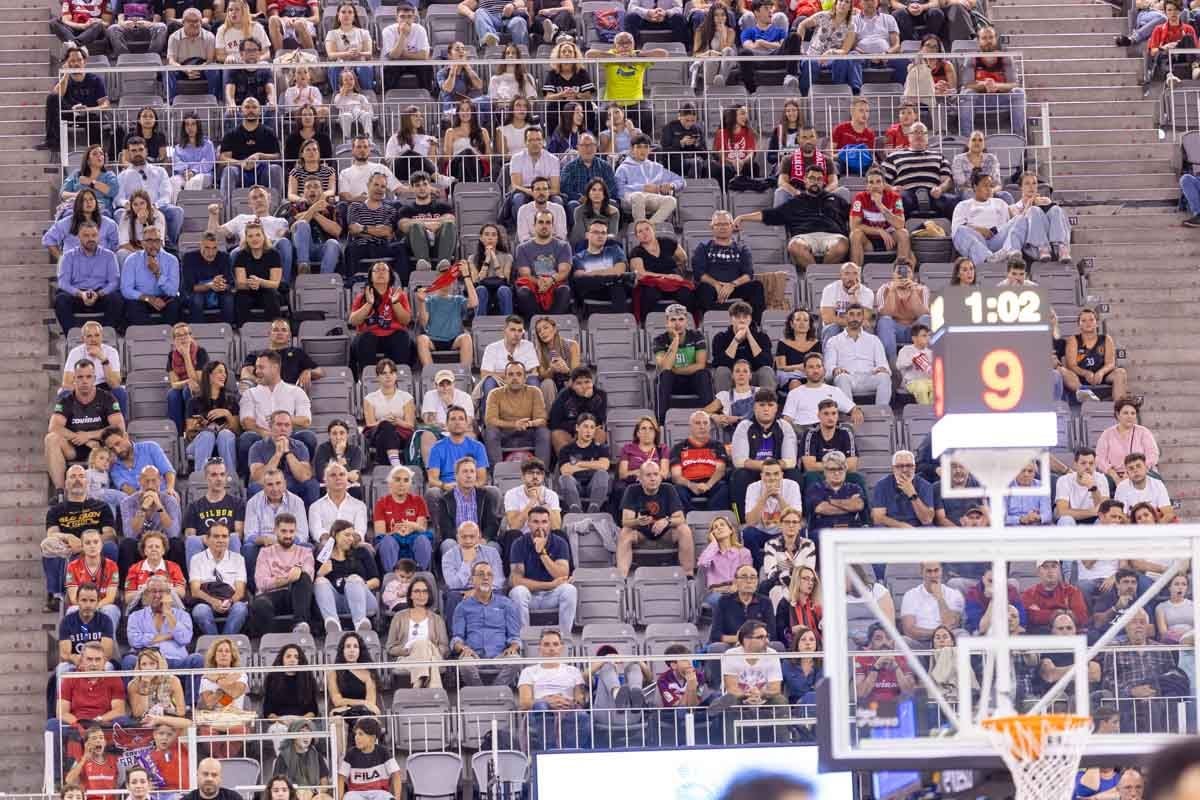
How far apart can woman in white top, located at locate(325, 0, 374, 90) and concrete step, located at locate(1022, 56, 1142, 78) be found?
6.87m

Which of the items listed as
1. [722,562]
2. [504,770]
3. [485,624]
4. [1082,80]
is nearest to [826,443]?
[722,562]

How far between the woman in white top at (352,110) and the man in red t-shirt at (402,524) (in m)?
5.66

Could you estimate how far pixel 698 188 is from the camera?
2417 cm

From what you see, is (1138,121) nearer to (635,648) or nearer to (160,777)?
(635,648)

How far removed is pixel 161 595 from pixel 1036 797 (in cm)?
936

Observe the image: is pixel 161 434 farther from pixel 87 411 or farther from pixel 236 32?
pixel 236 32

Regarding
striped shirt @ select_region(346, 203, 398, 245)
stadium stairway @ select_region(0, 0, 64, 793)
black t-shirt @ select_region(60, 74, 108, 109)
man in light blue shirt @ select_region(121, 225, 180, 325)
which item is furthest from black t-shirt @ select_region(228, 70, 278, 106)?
man in light blue shirt @ select_region(121, 225, 180, 325)

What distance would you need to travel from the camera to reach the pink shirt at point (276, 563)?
1956 centimetres

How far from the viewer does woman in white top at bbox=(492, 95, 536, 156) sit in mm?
24547

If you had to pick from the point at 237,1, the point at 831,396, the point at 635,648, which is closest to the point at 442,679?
the point at 635,648

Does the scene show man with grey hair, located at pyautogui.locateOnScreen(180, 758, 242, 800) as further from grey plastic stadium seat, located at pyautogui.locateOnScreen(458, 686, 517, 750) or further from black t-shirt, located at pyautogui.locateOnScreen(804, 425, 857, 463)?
black t-shirt, located at pyautogui.locateOnScreen(804, 425, 857, 463)

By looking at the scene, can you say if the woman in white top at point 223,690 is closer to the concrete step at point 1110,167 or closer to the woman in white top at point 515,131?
the woman in white top at point 515,131

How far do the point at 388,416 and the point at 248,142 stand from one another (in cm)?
437

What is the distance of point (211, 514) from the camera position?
2011 centimetres
